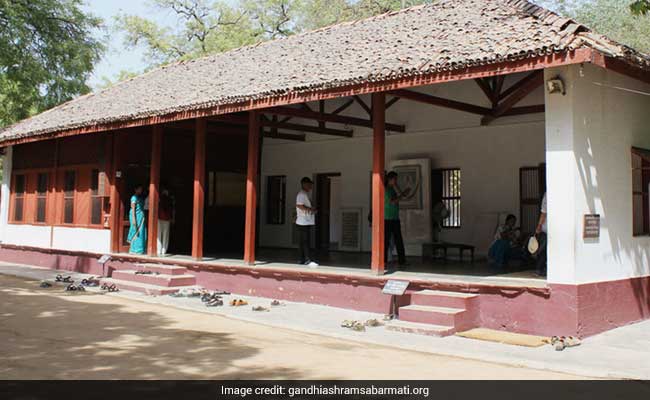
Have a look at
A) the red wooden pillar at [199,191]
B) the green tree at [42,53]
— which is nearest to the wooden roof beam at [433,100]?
the red wooden pillar at [199,191]

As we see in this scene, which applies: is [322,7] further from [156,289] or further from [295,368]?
[295,368]

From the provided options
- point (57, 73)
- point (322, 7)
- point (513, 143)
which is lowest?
point (513, 143)

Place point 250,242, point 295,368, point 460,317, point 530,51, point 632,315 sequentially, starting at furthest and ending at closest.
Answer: point 250,242
point 632,315
point 460,317
point 530,51
point 295,368

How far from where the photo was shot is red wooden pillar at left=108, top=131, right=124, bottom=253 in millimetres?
13320

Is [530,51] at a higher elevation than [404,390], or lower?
higher

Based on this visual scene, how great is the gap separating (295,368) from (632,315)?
16.6 ft

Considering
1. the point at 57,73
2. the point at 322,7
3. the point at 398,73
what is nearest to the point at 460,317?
the point at 398,73

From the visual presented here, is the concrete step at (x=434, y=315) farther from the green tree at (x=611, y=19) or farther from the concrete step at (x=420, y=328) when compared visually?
the green tree at (x=611, y=19)

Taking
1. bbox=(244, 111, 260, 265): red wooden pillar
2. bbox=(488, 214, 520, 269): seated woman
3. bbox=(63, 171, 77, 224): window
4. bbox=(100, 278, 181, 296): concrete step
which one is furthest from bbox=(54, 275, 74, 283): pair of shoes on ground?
bbox=(488, 214, 520, 269): seated woman

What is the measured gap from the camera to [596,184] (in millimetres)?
7383

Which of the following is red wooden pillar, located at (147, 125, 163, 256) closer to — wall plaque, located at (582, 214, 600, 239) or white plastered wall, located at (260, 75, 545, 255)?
white plastered wall, located at (260, 75, 545, 255)

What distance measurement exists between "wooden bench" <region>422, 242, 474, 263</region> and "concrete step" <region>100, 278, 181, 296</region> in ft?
17.0

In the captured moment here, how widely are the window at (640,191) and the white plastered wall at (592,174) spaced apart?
0.55 ft

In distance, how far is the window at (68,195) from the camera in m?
15.0
